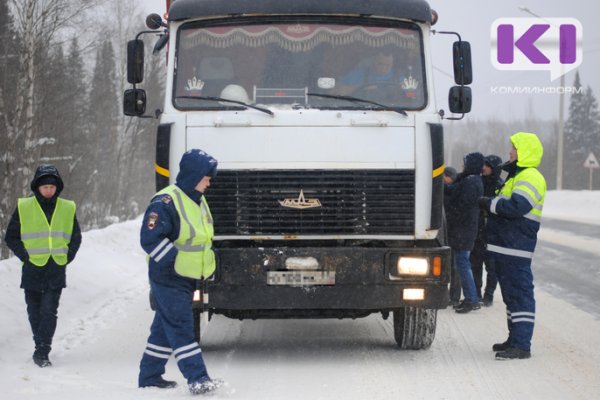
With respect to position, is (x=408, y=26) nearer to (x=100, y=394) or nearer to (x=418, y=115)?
(x=418, y=115)

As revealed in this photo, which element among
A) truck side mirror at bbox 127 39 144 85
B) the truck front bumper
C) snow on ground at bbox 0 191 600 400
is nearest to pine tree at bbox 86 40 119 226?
snow on ground at bbox 0 191 600 400

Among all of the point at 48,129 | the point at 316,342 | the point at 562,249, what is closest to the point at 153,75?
the point at 48,129

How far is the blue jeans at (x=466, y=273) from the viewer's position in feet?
36.2

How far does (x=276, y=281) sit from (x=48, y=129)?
1913 centimetres

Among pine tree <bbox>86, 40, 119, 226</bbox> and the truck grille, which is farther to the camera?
pine tree <bbox>86, 40, 119, 226</bbox>

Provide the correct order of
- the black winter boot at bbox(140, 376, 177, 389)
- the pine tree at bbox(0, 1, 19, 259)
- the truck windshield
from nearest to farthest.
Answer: the black winter boot at bbox(140, 376, 177, 389) < the truck windshield < the pine tree at bbox(0, 1, 19, 259)

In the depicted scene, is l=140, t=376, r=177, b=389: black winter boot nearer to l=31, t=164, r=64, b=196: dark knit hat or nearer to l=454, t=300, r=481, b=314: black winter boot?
l=31, t=164, r=64, b=196: dark knit hat

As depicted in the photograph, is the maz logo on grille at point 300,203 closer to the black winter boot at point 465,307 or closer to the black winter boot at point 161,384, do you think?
the black winter boot at point 161,384

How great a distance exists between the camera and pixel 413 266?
789cm

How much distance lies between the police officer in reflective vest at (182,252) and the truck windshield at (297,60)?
70.8 inches

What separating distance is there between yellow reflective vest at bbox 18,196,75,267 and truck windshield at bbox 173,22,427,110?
142 cm

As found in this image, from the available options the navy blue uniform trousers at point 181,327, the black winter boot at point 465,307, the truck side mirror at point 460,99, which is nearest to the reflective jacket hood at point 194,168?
the navy blue uniform trousers at point 181,327

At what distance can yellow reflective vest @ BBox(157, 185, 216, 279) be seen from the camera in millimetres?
6559

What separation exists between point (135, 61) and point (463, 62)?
2780 millimetres
